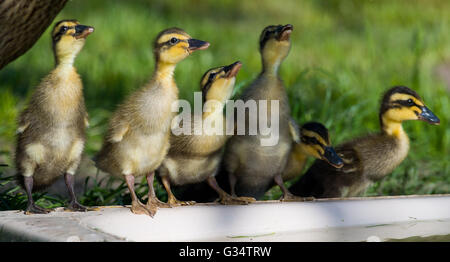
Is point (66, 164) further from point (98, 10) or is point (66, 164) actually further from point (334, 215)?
point (98, 10)

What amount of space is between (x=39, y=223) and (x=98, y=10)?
6493 millimetres

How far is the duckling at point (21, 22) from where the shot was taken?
149 inches

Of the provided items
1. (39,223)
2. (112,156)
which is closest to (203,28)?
(112,156)

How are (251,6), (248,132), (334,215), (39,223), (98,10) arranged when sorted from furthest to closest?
(251,6) → (98,10) → (248,132) → (334,215) → (39,223)

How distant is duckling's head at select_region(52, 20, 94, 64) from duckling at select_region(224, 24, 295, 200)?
3.10ft

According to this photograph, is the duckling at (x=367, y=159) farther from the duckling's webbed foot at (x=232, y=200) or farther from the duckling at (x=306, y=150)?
the duckling's webbed foot at (x=232, y=200)

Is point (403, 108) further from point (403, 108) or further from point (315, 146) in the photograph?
point (315, 146)

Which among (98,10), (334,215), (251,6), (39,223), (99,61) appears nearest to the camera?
(39,223)

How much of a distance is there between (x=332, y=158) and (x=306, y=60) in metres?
3.81

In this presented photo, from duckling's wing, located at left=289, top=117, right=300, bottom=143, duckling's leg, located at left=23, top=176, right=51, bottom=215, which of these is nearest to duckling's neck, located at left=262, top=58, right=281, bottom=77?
duckling's wing, located at left=289, top=117, right=300, bottom=143

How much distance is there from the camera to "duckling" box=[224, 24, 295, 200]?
12.9ft

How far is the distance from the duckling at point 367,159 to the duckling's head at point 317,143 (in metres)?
0.33

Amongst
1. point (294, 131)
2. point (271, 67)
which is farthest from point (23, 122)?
point (294, 131)

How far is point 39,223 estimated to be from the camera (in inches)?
117
